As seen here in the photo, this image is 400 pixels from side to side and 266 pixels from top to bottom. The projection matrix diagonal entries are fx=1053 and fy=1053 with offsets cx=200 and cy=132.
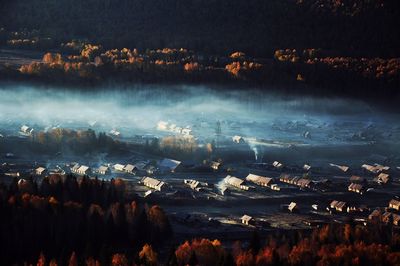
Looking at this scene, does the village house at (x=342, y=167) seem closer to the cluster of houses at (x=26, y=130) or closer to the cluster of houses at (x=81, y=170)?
the cluster of houses at (x=81, y=170)

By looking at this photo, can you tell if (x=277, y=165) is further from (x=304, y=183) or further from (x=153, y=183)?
(x=153, y=183)

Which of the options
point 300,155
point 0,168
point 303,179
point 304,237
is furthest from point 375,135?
point 304,237

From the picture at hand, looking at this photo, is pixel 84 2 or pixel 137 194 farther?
pixel 84 2

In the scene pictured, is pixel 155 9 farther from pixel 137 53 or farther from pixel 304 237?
pixel 304 237

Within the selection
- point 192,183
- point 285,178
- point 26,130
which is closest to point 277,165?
point 285,178

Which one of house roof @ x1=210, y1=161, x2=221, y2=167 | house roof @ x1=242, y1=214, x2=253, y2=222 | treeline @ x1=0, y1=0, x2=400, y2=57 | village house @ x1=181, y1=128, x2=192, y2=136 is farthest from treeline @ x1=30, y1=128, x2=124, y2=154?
treeline @ x1=0, y1=0, x2=400, y2=57

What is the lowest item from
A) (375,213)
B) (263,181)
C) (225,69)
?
(225,69)
